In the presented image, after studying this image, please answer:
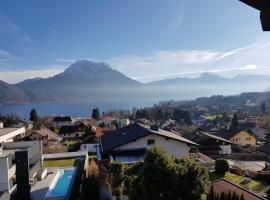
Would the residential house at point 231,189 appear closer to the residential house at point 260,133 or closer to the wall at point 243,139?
the wall at point 243,139

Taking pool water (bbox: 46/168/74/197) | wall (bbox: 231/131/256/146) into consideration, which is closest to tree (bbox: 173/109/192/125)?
wall (bbox: 231/131/256/146)

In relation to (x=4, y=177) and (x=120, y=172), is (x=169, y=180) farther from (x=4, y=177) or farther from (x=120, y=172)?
(x=4, y=177)

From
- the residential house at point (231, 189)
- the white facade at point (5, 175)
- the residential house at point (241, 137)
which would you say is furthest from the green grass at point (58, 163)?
the residential house at point (241, 137)

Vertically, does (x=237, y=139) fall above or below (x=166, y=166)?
below

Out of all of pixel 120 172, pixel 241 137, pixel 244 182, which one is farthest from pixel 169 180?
pixel 241 137

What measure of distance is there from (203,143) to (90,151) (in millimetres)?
15246

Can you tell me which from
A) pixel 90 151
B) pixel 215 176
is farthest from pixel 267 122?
pixel 215 176

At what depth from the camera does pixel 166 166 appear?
13.3 m

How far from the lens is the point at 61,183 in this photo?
66.9 feet

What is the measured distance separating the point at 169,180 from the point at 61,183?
914cm

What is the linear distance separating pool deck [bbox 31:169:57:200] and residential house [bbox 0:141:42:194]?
17.6 inches

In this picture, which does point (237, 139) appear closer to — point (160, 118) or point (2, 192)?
point (160, 118)

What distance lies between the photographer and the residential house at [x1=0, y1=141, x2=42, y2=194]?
16703 mm

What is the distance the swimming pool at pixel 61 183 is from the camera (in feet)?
59.1
